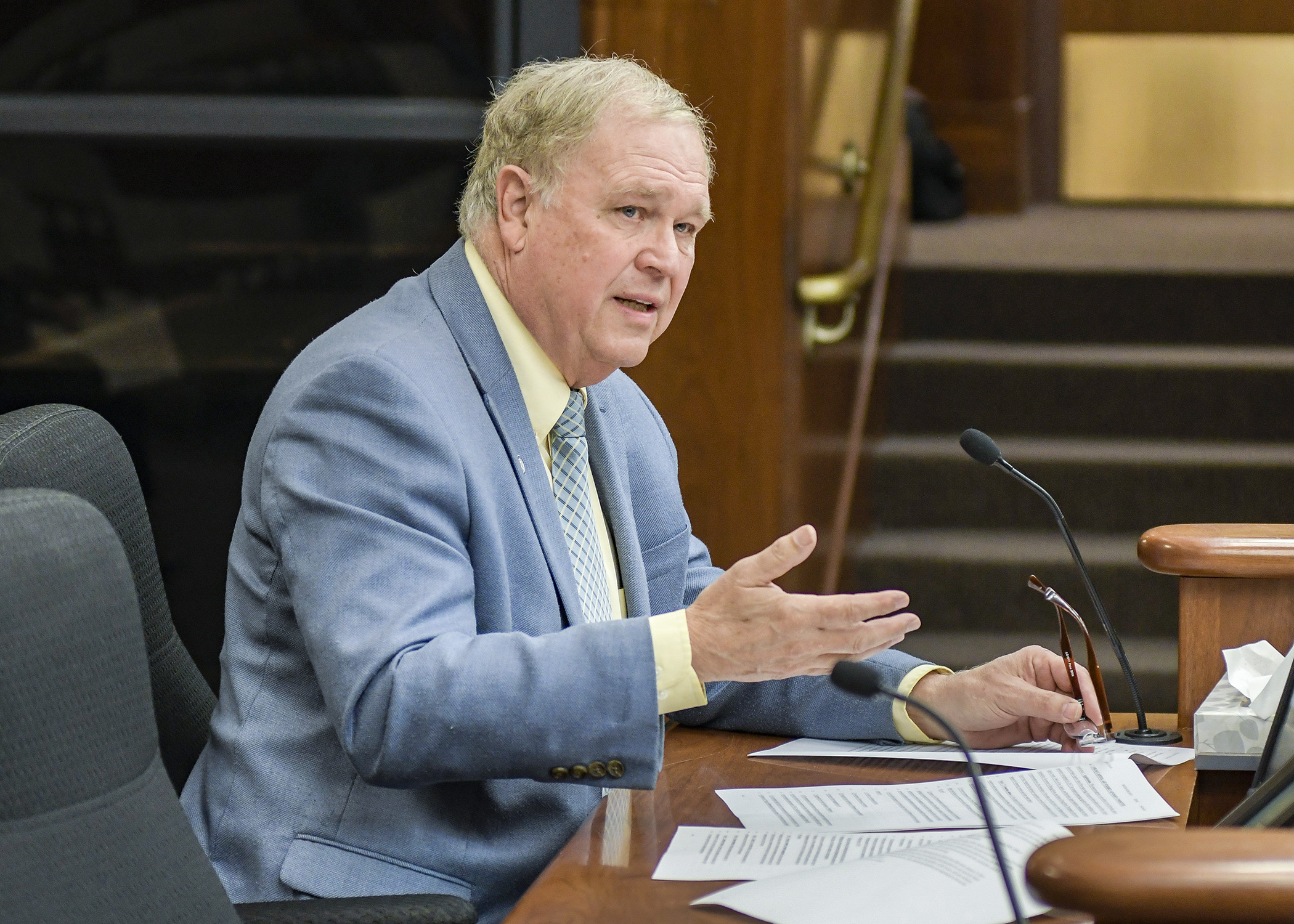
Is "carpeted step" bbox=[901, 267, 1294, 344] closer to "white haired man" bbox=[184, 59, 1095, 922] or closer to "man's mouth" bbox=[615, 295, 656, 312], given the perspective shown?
"white haired man" bbox=[184, 59, 1095, 922]

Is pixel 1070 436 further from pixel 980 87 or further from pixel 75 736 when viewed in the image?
pixel 75 736

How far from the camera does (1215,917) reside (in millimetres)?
872

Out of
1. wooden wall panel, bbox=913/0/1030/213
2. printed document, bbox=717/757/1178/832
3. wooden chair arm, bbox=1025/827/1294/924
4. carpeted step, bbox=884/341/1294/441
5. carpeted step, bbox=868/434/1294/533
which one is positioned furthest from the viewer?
wooden wall panel, bbox=913/0/1030/213

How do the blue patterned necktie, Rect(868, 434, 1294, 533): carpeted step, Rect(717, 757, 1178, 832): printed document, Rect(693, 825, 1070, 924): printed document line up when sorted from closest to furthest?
Rect(693, 825, 1070, 924): printed document
Rect(717, 757, 1178, 832): printed document
the blue patterned necktie
Rect(868, 434, 1294, 533): carpeted step

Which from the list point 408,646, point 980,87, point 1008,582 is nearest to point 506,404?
point 408,646

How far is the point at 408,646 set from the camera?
126cm

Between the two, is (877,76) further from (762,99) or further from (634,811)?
(634,811)

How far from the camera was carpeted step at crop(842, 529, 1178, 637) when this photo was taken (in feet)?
11.9

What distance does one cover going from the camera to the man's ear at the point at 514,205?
60.7 inches

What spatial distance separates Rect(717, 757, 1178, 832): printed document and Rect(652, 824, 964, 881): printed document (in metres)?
0.02

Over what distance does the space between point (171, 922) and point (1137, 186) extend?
598 cm

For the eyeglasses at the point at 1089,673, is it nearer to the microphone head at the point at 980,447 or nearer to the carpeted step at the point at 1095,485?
the microphone head at the point at 980,447

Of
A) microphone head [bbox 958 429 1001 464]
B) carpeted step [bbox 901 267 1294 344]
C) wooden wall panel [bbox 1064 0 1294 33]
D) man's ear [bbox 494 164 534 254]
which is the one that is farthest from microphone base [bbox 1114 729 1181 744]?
wooden wall panel [bbox 1064 0 1294 33]

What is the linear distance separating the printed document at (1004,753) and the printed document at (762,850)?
0.79 feet
